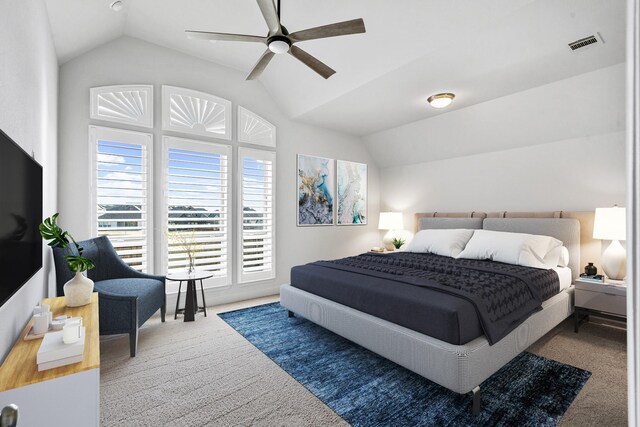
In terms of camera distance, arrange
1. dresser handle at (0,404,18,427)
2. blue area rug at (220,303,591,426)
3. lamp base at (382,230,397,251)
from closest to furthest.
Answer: dresser handle at (0,404,18,427)
blue area rug at (220,303,591,426)
lamp base at (382,230,397,251)

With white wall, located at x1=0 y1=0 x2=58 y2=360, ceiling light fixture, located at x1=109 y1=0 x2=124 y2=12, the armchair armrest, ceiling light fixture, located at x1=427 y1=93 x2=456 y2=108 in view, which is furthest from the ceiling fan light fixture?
the armchair armrest

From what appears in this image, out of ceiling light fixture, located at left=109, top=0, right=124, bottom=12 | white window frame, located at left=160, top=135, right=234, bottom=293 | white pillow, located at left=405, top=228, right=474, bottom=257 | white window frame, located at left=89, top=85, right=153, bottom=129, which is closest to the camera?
ceiling light fixture, located at left=109, top=0, right=124, bottom=12

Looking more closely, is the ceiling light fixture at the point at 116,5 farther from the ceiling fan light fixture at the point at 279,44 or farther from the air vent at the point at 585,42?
the air vent at the point at 585,42

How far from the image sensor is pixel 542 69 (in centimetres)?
307

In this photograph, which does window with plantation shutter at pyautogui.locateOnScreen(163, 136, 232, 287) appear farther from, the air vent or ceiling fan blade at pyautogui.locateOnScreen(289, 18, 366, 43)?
the air vent

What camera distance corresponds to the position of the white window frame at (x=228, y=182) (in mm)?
3689

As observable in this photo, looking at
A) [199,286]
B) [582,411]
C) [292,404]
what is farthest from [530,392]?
[199,286]

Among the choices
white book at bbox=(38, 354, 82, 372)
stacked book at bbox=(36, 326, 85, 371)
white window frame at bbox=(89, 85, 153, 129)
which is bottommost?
white book at bbox=(38, 354, 82, 372)

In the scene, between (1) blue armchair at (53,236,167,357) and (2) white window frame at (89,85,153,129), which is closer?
(1) blue armchair at (53,236,167,357)

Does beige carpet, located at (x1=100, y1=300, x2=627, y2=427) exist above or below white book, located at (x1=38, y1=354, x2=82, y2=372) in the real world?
A: below

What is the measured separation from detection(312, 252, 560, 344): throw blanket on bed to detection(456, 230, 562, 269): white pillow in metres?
0.13

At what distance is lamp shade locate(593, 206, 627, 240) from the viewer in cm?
306

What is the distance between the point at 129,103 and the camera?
11.5 ft

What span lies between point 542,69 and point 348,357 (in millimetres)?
3377
